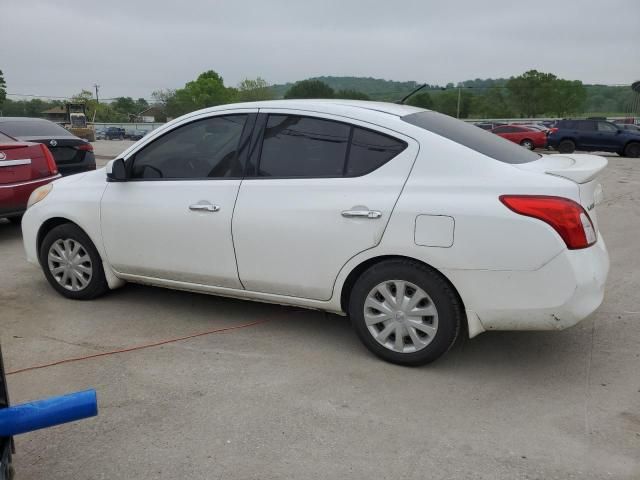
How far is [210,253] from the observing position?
13.2ft

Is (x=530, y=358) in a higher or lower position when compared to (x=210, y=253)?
lower

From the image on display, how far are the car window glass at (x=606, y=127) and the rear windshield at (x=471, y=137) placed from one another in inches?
918

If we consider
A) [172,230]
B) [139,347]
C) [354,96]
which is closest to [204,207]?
[172,230]

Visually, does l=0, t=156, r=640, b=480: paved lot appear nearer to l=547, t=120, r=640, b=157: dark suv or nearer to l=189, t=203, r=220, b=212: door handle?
l=189, t=203, r=220, b=212: door handle

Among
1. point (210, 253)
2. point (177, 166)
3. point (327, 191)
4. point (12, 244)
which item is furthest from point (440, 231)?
point (12, 244)

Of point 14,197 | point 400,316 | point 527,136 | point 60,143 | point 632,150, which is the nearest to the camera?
point 400,316

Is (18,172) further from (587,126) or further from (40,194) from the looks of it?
(587,126)

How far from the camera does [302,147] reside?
3.83m

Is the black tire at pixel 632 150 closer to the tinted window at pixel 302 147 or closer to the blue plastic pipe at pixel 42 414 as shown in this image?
the tinted window at pixel 302 147

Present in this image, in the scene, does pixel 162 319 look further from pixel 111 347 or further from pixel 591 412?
pixel 591 412

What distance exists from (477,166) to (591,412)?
1458 millimetres

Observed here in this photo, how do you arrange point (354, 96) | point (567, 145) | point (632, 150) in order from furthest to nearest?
point (567, 145) → point (632, 150) → point (354, 96)

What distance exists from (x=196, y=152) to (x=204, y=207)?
48 cm

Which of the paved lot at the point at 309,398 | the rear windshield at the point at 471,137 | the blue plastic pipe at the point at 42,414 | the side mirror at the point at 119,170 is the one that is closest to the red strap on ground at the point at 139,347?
the paved lot at the point at 309,398
